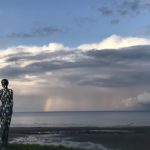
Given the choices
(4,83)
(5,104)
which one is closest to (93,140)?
(5,104)

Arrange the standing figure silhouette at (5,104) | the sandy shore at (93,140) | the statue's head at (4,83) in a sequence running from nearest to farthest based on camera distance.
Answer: the statue's head at (4,83), the standing figure silhouette at (5,104), the sandy shore at (93,140)

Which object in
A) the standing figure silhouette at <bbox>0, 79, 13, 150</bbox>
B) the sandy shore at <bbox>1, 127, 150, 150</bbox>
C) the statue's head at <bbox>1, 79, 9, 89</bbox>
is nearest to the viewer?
the statue's head at <bbox>1, 79, 9, 89</bbox>

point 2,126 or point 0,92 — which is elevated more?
point 0,92

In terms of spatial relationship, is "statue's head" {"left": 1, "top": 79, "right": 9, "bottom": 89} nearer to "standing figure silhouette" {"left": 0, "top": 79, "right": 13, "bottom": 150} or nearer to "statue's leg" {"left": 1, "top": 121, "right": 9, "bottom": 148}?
"standing figure silhouette" {"left": 0, "top": 79, "right": 13, "bottom": 150}

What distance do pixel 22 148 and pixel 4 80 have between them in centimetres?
689

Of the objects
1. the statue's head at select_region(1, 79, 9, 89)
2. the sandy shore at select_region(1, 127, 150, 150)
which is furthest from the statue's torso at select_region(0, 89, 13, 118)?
→ the sandy shore at select_region(1, 127, 150, 150)

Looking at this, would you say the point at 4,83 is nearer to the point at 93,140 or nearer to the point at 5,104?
the point at 5,104

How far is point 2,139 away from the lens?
70.8 feet

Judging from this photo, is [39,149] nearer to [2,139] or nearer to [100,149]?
[2,139]

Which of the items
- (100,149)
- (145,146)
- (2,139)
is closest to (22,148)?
(2,139)

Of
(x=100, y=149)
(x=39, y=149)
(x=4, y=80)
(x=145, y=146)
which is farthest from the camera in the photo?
(x=145, y=146)

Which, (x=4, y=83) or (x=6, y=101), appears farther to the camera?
(x=6, y=101)

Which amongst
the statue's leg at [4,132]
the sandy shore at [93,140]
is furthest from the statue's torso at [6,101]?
the sandy shore at [93,140]

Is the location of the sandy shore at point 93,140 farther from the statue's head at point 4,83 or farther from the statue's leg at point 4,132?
the statue's head at point 4,83
